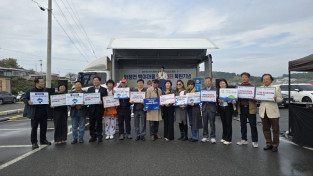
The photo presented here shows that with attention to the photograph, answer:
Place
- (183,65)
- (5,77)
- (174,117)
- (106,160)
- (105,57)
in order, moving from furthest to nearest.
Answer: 1. (5,77)
2. (105,57)
3. (183,65)
4. (174,117)
5. (106,160)

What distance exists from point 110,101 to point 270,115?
160 inches

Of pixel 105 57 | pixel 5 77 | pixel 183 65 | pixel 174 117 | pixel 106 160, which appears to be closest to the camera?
pixel 106 160

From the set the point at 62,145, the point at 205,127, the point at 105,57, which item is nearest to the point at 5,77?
the point at 105,57

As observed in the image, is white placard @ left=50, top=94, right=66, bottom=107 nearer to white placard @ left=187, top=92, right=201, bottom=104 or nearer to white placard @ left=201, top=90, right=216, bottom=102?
white placard @ left=187, top=92, right=201, bottom=104

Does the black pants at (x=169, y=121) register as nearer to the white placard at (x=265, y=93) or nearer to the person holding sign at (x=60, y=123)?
the white placard at (x=265, y=93)

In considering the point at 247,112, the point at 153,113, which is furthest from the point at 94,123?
the point at 247,112

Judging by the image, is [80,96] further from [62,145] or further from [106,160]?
[106,160]

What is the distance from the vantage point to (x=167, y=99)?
5.54 m

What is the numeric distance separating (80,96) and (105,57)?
645cm

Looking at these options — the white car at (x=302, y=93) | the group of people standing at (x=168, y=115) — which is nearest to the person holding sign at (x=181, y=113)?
the group of people standing at (x=168, y=115)

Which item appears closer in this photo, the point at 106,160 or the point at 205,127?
the point at 106,160

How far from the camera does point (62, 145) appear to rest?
5.38 metres

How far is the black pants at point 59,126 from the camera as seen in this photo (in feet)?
17.9

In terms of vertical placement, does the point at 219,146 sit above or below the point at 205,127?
below
